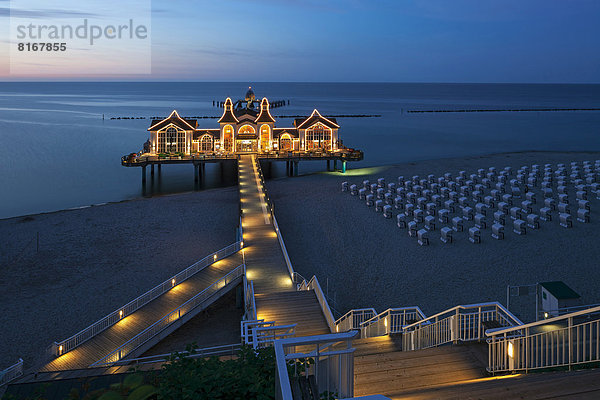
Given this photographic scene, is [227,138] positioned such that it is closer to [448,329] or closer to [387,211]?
[387,211]

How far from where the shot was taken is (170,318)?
14789 mm

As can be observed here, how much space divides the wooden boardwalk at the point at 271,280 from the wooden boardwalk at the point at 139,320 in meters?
1.11

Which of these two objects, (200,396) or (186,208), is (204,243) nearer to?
(186,208)

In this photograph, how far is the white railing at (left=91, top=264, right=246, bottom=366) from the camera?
1302 centimetres

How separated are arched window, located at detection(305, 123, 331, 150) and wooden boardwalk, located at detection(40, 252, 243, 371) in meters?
28.8

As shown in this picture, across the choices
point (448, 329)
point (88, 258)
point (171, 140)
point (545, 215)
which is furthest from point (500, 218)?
point (171, 140)

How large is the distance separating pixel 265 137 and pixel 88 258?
88.5 ft

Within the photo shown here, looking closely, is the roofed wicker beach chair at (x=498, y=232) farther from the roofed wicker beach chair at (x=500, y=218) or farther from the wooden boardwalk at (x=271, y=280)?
the wooden boardwalk at (x=271, y=280)

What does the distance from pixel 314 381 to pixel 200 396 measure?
61.7 inches

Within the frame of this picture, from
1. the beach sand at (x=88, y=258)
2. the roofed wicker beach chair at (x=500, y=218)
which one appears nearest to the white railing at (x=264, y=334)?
the beach sand at (x=88, y=258)

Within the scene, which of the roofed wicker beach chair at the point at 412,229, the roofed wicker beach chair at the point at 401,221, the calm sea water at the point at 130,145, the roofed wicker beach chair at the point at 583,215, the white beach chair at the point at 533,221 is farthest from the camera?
the calm sea water at the point at 130,145

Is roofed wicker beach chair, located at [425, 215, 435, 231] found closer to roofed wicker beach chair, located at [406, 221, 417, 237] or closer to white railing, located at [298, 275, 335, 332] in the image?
roofed wicker beach chair, located at [406, 221, 417, 237]

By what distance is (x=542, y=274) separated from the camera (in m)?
17.3

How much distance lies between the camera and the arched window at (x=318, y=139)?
46.6 meters
